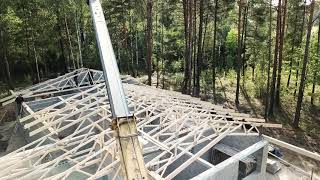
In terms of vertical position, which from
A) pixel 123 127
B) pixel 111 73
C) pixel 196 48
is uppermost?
pixel 111 73

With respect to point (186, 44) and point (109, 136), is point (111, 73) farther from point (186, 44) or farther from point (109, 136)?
point (186, 44)

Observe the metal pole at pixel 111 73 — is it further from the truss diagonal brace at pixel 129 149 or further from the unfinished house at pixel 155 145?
the unfinished house at pixel 155 145

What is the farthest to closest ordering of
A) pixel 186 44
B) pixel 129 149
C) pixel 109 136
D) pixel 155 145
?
pixel 186 44 → pixel 109 136 → pixel 155 145 → pixel 129 149

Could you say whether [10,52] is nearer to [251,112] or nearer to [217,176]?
[251,112]

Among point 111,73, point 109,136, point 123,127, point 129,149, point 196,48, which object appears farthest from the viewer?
point 196,48

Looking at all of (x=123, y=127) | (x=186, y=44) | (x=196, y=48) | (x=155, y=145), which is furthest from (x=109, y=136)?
(x=196, y=48)

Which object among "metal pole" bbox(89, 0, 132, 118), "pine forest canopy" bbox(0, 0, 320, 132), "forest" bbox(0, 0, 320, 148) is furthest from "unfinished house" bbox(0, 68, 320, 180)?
"pine forest canopy" bbox(0, 0, 320, 132)

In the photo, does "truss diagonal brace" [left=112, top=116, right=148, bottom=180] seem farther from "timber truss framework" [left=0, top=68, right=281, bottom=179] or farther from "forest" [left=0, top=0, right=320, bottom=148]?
"forest" [left=0, top=0, right=320, bottom=148]

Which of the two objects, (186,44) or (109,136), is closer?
(109,136)
